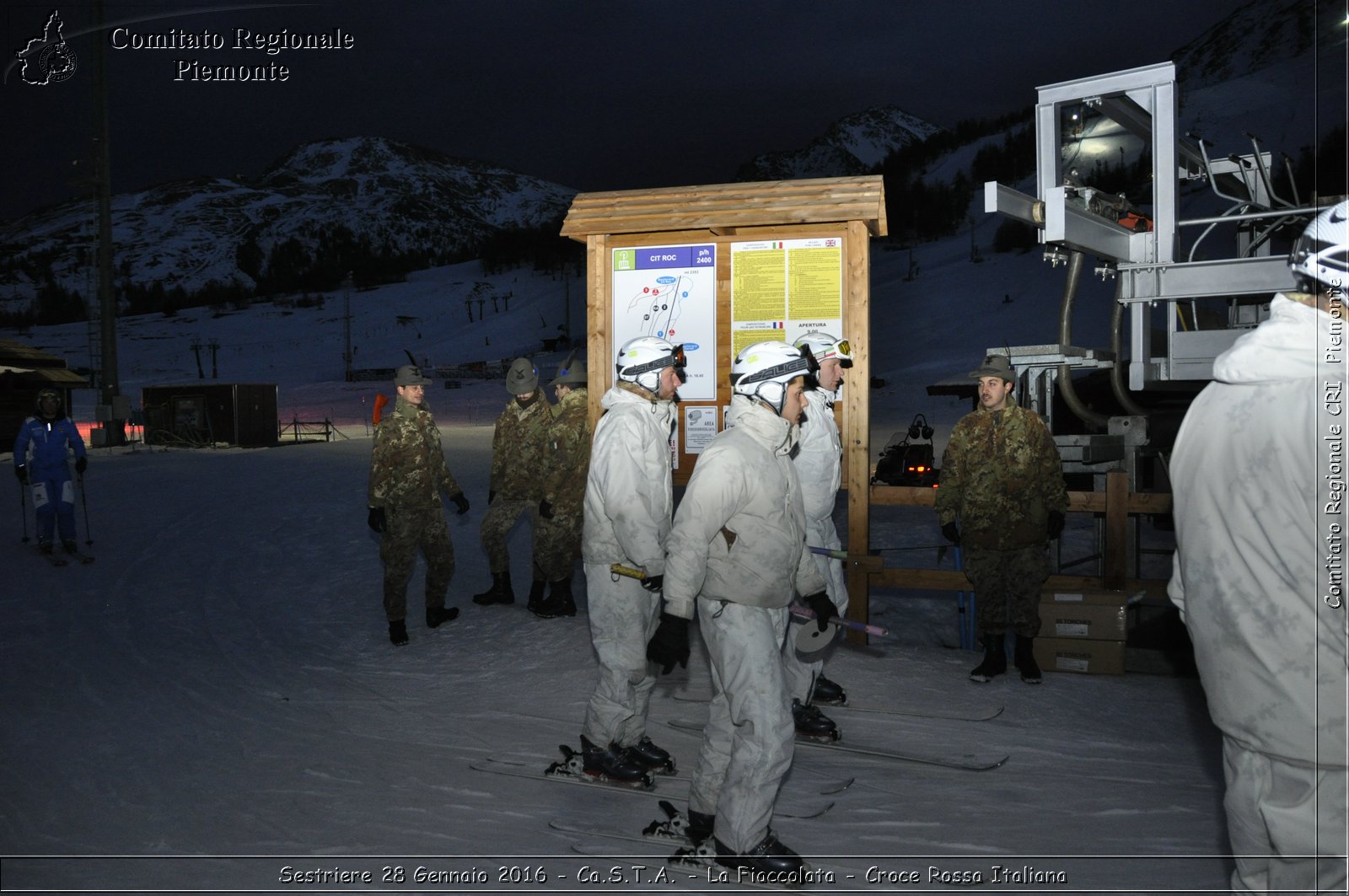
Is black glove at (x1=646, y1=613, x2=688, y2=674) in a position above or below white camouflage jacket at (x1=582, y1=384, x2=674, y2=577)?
below

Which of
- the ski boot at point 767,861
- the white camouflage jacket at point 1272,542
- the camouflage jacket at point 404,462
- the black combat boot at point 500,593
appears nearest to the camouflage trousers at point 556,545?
the black combat boot at point 500,593

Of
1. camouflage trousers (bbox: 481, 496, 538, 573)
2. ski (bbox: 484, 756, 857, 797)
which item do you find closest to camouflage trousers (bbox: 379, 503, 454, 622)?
camouflage trousers (bbox: 481, 496, 538, 573)

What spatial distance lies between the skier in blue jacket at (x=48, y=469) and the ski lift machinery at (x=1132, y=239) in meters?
10.1

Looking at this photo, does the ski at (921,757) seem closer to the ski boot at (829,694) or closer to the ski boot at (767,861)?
the ski boot at (829,694)

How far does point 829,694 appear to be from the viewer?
6746 millimetres

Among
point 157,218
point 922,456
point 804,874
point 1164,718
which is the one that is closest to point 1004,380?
point 1164,718

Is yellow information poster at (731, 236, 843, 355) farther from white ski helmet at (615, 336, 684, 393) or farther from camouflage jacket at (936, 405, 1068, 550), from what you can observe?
white ski helmet at (615, 336, 684, 393)

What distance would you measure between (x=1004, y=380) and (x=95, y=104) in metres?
29.0

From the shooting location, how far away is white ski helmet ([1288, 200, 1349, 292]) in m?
2.65

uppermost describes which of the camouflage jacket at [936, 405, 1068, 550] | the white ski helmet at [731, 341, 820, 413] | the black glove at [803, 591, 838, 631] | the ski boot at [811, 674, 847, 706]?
the white ski helmet at [731, 341, 820, 413]

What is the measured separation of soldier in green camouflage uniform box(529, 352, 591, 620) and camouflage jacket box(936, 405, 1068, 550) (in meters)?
3.17

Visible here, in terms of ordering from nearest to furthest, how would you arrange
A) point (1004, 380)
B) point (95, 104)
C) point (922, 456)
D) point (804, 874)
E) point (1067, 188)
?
1. point (804, 874)
2. point (1067, 188)
3. point (1004, 380)
4. point (922, 456)
5. point (95, 104)

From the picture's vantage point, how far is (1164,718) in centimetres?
645

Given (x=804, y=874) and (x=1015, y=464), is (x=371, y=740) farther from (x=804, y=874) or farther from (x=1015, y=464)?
(x=1015, y=464)
